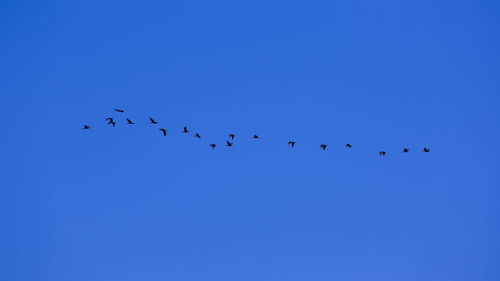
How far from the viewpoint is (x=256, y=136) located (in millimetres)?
50812

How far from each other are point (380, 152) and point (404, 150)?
6.72ft

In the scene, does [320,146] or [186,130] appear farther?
[320,146]

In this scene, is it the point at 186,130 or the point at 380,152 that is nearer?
the point at 186,130

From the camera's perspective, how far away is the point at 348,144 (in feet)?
176

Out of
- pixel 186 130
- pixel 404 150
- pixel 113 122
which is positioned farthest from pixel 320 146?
pixel 113 122

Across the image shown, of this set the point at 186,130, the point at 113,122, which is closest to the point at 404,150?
the point at 186,130

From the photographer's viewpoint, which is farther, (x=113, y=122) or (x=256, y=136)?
(x=256, y=136)

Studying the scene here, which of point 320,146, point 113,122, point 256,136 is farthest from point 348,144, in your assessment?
point 113,122

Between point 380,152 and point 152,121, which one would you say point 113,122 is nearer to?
point 152,121

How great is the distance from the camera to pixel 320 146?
52.6m

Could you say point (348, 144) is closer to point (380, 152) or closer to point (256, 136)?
point (380, 152)

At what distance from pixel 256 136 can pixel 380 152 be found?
36.8 ft

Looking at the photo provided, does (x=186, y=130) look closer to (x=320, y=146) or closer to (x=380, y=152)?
(x=320, y=146)

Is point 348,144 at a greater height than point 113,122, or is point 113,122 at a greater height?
point 348,144
